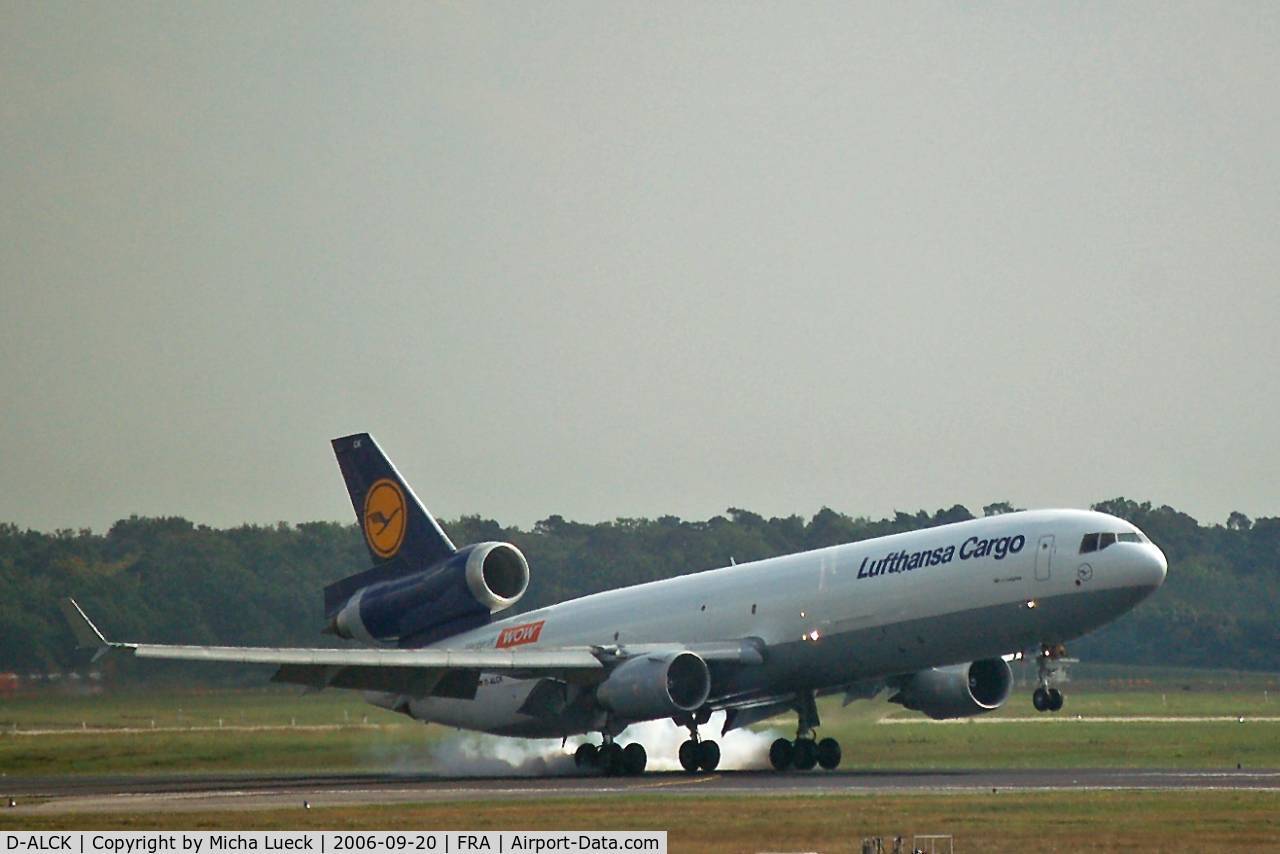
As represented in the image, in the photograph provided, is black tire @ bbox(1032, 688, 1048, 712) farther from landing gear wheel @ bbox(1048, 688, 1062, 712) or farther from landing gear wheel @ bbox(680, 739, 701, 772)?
landing gear wheel @ bbox(680, 739, 701, 772)

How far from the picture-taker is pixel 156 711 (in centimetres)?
5966

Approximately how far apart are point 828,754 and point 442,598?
34.2ft

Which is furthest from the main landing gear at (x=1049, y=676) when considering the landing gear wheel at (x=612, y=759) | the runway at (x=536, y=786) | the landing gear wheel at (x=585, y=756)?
the landing gear wheel at (x=585, y=756)

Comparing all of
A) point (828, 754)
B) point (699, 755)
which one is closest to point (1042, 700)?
point (828, 754)

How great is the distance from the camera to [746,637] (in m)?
46.4

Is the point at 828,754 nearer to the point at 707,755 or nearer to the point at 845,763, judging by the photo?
the point at 845,763

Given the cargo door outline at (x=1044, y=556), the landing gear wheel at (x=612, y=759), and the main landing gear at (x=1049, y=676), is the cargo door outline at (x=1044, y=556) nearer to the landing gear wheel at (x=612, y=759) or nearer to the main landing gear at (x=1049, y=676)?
the main landing gear at (x=1049, y=676)

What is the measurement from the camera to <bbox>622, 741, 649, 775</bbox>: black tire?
45.9m

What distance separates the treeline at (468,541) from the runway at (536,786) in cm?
1774

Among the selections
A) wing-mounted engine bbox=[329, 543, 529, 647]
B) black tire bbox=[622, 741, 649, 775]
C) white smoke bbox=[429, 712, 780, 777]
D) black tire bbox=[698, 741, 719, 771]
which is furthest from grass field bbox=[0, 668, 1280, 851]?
black tire bbox=[622, 741, 649, 775]

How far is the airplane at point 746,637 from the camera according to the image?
4269cm

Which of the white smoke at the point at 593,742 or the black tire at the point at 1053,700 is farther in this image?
the white smoke at the point at 593,742

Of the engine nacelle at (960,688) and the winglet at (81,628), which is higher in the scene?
the winglet at (81,628)

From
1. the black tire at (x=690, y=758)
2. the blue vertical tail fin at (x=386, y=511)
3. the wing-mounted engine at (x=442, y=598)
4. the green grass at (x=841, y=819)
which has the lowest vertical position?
the green grass at (x=841, y=819)
